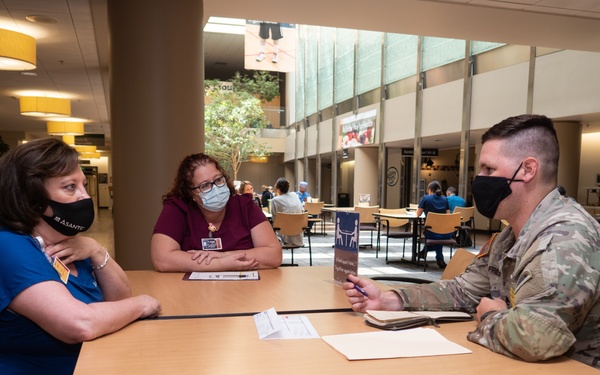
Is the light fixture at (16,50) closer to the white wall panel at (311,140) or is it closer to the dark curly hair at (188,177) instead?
the dark curly hair at (188,177)

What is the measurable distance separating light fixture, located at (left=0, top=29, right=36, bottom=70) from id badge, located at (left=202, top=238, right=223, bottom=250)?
Answer: 4224 millimetres

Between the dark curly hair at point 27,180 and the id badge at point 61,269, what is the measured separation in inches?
4.8

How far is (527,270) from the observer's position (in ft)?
4.17

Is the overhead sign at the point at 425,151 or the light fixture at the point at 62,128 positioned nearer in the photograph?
the overhead sign at the point at 425,151

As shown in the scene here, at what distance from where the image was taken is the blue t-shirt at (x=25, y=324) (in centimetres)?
128

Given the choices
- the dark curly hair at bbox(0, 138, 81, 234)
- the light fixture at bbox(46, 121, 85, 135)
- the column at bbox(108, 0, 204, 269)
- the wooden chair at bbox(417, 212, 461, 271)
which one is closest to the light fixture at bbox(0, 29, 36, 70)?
the column at bbox(108, 0, 204, 269)

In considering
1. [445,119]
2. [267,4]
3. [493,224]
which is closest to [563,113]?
[445,119]

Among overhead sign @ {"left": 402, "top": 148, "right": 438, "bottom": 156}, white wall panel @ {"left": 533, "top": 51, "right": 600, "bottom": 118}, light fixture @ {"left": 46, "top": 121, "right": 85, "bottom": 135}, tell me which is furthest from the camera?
light fixture @ {"left": 46, "top": 121, "right": 85, "bottom": 135}

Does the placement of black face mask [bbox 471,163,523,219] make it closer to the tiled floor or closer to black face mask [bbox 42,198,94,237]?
black face mask [bbox 42,198,94,237]

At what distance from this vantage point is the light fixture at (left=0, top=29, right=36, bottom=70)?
16.7 ft

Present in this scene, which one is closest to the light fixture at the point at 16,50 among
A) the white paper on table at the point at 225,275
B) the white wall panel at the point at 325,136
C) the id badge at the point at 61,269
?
the white paper on table at the point at 225,275

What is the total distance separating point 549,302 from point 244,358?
832 mm

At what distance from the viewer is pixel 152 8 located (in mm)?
3791

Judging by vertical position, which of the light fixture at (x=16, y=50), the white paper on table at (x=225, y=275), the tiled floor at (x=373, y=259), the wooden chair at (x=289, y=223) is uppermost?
the light fixture at (x=16, y=50)
